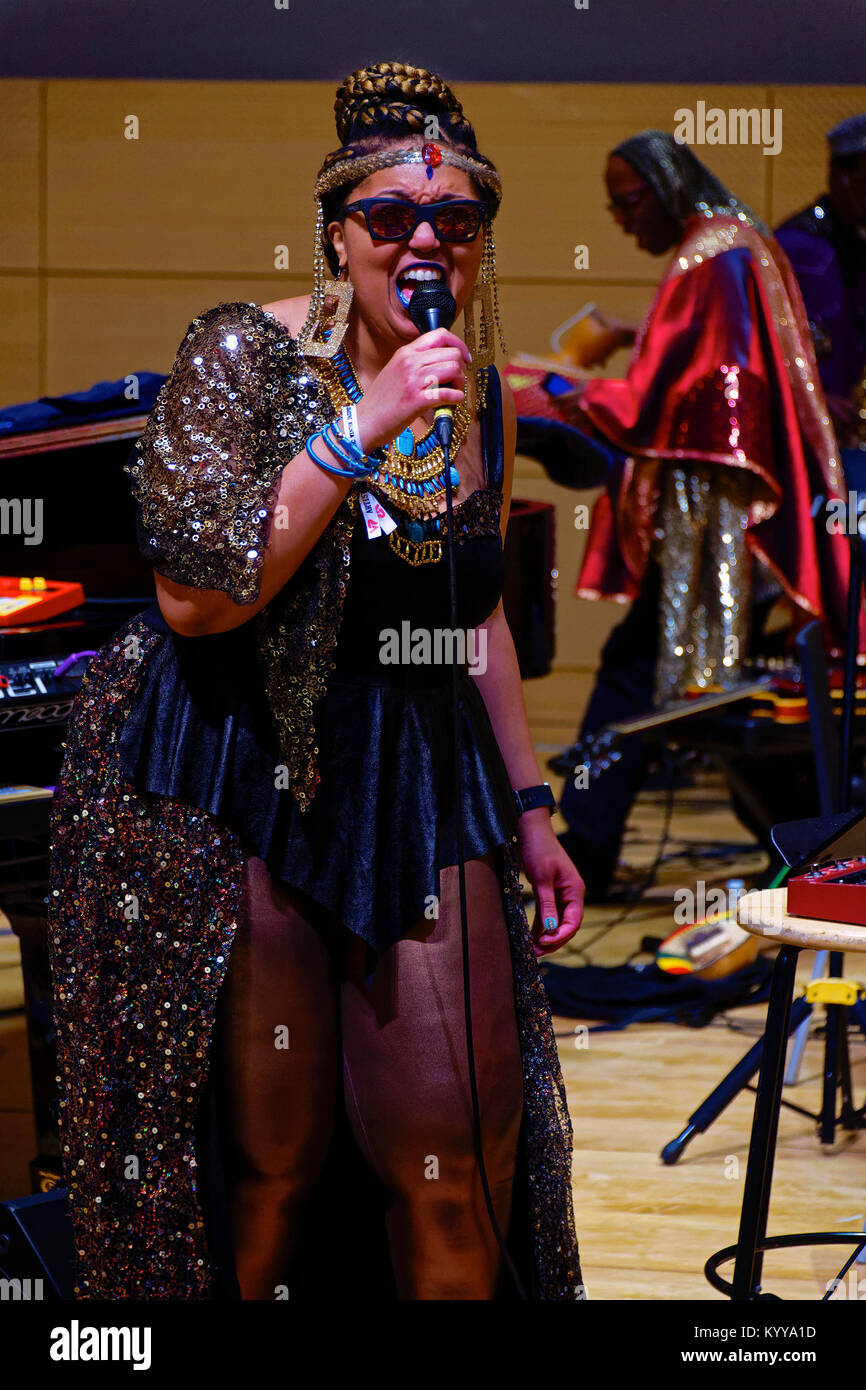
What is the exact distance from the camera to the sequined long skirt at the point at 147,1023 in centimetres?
145

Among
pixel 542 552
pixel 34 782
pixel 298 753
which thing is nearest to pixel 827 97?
pixel 542 552

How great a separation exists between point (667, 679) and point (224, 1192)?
2.90 m

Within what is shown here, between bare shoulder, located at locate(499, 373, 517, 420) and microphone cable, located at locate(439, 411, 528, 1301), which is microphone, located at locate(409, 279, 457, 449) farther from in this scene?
bare shoulder, located at locate(499, 373, 517, 420)

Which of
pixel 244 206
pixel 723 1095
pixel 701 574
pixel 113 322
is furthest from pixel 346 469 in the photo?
pixel 113 322

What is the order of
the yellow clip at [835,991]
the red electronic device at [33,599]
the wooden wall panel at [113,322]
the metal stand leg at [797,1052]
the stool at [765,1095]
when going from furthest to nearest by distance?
the wooden wall panel at [113,322] → the metal stand leg at [797,1052] → the red electronic device at [33,599] → the yellow clip at [835,991] → the stool at [765,1095]

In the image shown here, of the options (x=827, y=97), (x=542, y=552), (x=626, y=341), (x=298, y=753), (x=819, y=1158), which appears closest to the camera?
(x=298, y=753)

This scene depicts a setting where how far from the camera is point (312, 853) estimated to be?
1445 millimetres

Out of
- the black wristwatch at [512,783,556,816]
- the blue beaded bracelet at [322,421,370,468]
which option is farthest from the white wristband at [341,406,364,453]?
the black wristwatch at [512,783,556,816]

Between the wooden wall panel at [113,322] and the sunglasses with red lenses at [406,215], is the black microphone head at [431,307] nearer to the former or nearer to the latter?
the sunglasses with red lenses at [406,215]

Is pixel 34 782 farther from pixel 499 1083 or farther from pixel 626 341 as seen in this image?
pixel 626 341

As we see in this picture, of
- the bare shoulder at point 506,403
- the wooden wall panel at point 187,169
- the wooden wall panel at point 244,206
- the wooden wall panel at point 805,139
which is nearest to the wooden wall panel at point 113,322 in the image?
the wooden wall panel at point 244,206

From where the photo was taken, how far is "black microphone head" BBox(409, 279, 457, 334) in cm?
135

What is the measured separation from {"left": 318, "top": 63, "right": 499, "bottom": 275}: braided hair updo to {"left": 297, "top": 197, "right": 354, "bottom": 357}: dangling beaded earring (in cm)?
4
